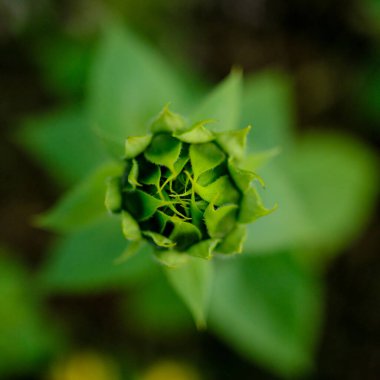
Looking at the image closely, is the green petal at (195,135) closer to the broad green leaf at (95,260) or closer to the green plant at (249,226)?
the green plant at (249,226)

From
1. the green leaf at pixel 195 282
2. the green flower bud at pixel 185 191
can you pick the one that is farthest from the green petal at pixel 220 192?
the green leaf at pixel 195 282

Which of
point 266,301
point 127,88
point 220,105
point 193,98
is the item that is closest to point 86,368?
point 266,301

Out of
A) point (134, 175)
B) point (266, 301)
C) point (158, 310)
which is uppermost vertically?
point (134, 175)

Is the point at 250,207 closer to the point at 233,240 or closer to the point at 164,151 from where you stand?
the point at 233,240

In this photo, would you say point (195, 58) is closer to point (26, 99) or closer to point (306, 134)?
point (306, 134)

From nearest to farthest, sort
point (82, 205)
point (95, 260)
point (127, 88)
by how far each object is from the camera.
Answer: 1. point (82, 205)
2. point (95, 260)
3. point (127, 88)

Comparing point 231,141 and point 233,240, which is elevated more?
Answer: point 231,141

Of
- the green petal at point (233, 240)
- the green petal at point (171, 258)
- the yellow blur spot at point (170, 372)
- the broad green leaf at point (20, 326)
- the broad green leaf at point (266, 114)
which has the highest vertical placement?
the green petal at point (233, 240)
